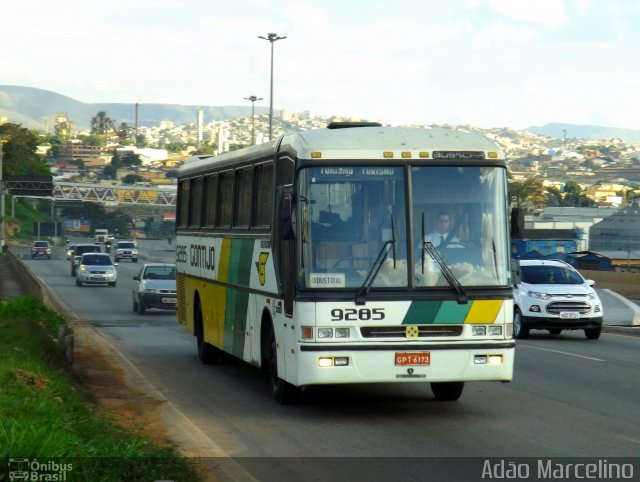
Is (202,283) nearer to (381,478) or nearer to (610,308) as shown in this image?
(381,478)

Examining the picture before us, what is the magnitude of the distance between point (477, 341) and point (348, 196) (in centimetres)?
208

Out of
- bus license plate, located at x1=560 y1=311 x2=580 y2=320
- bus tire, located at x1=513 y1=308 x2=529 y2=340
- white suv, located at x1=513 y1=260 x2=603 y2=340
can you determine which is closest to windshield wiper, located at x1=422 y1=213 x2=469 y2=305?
white suv, located at x1=513 y1=260 x2=603 y2=340

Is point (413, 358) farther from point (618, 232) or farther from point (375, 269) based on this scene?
point (618, 232)

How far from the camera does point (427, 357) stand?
13.1m

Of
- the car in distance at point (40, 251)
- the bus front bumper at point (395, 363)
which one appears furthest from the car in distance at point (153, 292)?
the car in distance at point (40, 251)

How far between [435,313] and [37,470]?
6370mm

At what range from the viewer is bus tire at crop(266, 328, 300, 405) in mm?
14423

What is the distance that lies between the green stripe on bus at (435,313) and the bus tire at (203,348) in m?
7.48

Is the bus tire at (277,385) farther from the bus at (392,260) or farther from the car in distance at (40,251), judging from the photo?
the car in distance at (40,251)

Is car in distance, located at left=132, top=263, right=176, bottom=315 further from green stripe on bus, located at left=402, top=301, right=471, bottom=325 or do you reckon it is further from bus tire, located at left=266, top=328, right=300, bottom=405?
green stripe on bus, located at left=402, top=301, right=471, bottom=325

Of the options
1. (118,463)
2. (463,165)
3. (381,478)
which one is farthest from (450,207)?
(118,463)

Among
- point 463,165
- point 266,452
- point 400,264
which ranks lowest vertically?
point 266,452

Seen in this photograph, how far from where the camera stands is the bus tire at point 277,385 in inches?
568

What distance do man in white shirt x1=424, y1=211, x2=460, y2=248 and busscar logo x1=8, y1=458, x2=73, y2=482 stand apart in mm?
6250
